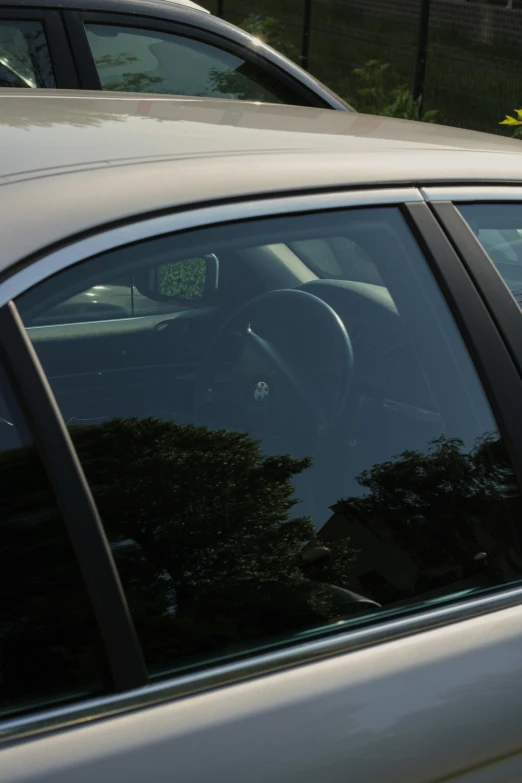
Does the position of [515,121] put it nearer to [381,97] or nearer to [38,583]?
[38,583]

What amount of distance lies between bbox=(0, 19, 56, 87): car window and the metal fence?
6802 millimetres

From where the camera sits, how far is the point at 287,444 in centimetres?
162

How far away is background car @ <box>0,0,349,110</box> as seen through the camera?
476cm

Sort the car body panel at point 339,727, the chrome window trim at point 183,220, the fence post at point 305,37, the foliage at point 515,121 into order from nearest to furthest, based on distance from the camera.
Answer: the car body panel at point 339,727, the chrome window trim at point 183,220, the foliage at point 515,121, the fence post at point 305,37

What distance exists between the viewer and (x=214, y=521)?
4.78 ft

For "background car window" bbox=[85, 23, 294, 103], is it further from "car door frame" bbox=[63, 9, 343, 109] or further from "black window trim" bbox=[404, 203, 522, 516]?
"black window trim" bbox=[404, 203, 522, 516]

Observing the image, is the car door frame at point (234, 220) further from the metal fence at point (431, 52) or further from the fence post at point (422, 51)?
the fence post at point (422, 51)

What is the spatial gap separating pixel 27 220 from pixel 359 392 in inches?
26.3

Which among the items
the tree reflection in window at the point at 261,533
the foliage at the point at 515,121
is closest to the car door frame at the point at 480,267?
the tree reflection in window at the point at 261,533

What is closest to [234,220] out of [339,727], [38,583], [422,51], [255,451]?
[255,451]

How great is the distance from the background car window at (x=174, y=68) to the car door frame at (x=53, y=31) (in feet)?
0.63

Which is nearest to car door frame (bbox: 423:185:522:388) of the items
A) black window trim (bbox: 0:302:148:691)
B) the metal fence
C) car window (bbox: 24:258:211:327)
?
car window (bbox: 24:258:211:327)

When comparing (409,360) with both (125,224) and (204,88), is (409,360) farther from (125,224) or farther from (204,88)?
(204,88)

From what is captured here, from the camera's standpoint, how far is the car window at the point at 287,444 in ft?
4.61
